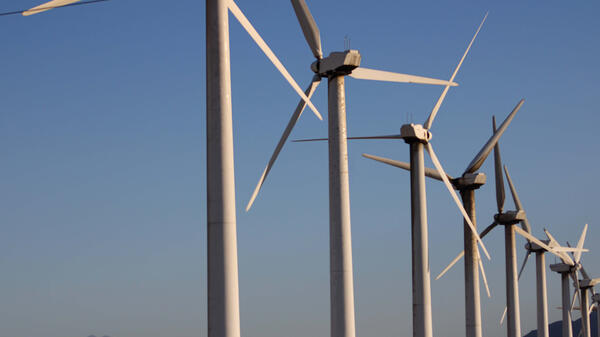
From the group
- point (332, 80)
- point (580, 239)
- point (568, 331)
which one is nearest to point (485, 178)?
point (332, 80)

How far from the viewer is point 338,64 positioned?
5294cm

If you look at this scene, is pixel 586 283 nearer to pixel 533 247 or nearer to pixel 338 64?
pixel 533 247

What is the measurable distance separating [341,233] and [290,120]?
7.47 metres

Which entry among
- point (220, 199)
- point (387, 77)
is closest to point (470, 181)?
point (387, 77)

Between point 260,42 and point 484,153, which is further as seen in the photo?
point 484,153

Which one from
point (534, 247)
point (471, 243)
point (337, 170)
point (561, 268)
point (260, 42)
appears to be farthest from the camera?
point (561, 268)

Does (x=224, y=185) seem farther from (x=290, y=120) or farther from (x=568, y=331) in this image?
(x=568, y=331)

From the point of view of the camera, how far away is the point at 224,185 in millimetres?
25625

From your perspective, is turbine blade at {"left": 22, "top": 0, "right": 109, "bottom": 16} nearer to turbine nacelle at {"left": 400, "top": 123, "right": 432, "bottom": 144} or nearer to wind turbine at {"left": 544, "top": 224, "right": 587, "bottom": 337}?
turbine nacelle at {"left": 400, "top": 123, "right": 432, "bottom": 144}

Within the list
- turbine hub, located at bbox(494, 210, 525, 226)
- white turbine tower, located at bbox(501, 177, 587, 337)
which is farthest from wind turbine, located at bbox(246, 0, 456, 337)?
white turbine tower, located at bbox(501, 177, 587, 337)

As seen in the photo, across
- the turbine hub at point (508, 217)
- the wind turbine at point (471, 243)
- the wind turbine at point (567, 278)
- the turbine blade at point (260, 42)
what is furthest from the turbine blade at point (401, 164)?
the wind turbine at point (567, 278)

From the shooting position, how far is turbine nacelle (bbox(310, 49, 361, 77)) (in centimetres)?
5300

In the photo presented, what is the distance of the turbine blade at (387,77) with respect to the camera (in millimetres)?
55938

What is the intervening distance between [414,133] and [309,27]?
63.6ft
